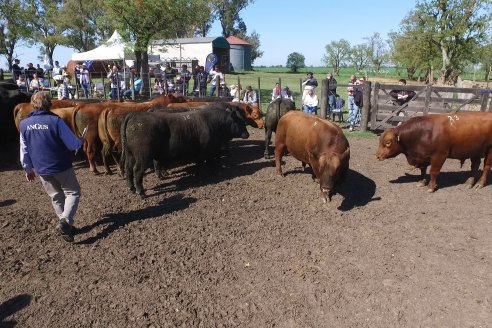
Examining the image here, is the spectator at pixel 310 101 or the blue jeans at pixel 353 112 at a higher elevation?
the spectator at pixel 310 101

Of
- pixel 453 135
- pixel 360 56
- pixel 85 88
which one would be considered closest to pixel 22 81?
pixel 85 88

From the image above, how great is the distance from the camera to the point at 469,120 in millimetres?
7137

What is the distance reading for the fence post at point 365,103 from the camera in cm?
1238

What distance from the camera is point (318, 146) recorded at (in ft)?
21.9

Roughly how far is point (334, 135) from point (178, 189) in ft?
10.2

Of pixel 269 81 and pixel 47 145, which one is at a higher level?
pixel 269 81

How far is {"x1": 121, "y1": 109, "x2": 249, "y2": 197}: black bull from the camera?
21.9ft

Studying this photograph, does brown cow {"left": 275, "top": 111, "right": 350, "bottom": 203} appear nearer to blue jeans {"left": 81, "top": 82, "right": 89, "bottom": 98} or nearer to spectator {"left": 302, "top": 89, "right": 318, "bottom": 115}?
spectator {"left": 302, "top": 89, "right": 318, "bottom": 115}

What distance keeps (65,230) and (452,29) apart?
3442cm

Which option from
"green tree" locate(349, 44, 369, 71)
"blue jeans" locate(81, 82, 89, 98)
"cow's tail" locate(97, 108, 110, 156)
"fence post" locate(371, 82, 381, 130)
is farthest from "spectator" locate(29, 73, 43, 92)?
"green tree" locate(349, 44, 369, 71)

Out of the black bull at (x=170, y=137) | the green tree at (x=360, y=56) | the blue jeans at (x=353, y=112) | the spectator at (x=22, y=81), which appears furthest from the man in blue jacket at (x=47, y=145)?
the green tree at (x=360, y=56)

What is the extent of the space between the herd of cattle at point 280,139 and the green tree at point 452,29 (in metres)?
28.4

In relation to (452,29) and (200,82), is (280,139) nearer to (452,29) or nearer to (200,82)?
(200,82)

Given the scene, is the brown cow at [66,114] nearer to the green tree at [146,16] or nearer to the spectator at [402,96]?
the spectator at [402,96]
